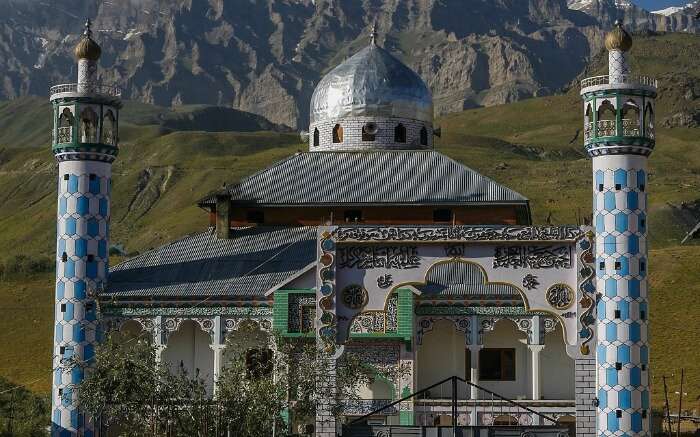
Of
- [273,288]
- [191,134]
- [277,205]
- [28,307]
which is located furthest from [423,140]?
[191,134]

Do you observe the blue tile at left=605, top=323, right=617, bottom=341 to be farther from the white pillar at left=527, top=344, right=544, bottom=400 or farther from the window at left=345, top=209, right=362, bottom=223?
the window at left=345, top=209, right=362, bottom=223

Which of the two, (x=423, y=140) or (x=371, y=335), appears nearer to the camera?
(x=371, y=335)

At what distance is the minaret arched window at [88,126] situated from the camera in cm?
4522

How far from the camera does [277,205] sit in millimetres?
50719

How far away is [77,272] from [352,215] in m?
10.5

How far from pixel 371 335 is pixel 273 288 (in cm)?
320

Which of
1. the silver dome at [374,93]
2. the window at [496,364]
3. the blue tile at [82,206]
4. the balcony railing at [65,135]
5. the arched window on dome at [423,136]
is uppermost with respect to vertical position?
the silver dome at [374,93]

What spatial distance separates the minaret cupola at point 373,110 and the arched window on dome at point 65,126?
41.7 feet

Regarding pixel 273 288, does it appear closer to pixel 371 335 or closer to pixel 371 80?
pixel 371 335

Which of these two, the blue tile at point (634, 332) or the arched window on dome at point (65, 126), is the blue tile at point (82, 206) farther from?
the blue tile at point (634, 332)

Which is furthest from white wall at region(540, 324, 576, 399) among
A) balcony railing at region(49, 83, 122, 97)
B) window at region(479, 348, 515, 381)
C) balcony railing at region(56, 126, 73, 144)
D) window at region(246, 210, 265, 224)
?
balcony railing at region(56, 126, 73, 144)

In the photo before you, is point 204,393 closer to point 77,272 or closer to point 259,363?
point 259,363

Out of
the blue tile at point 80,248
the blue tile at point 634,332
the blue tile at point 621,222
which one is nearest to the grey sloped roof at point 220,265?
the blue tile at point 80,248

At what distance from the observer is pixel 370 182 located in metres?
51.8
